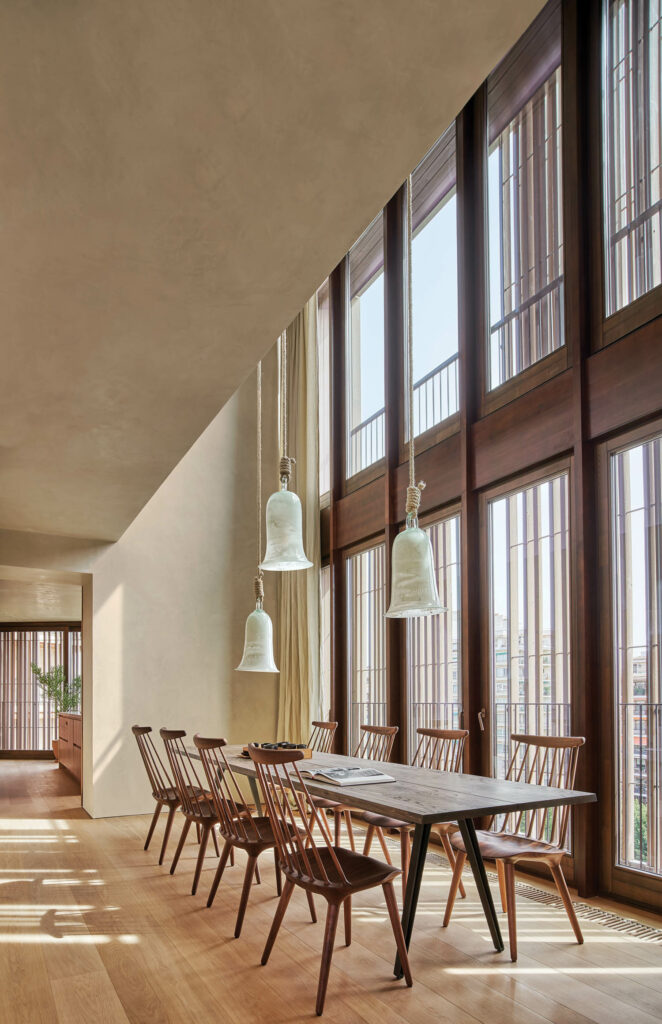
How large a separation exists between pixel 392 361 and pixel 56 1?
17.2 feet

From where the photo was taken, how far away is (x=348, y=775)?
144 inches

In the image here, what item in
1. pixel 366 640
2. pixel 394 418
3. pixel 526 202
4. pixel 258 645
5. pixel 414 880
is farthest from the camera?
pixel 366 640

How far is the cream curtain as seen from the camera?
7.45 meters

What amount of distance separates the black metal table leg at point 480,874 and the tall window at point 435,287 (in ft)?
10.7

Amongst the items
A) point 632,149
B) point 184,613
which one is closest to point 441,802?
point 632,149

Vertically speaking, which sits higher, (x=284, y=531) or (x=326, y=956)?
(x=284, y=531)

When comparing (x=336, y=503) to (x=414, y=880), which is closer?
(x=414, y=880)

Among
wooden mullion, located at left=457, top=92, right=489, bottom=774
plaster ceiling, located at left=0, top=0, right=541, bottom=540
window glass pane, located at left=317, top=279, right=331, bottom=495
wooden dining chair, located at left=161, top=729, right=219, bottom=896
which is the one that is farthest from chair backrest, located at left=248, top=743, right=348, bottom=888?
window glass pane, located at left=317, top=279, right=331, bottom=495

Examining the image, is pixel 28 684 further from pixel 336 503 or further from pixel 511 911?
pixel 511 911

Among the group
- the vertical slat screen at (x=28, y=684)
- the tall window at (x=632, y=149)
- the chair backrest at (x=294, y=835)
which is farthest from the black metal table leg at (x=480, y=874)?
the vertical slat screen at (x=28, y=684)

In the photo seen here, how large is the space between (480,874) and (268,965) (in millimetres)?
948

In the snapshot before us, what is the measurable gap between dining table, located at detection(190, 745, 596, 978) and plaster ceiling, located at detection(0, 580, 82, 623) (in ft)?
18.0

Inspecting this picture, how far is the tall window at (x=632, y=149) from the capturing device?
162 inches

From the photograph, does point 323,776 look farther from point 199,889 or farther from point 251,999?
point 199,889
